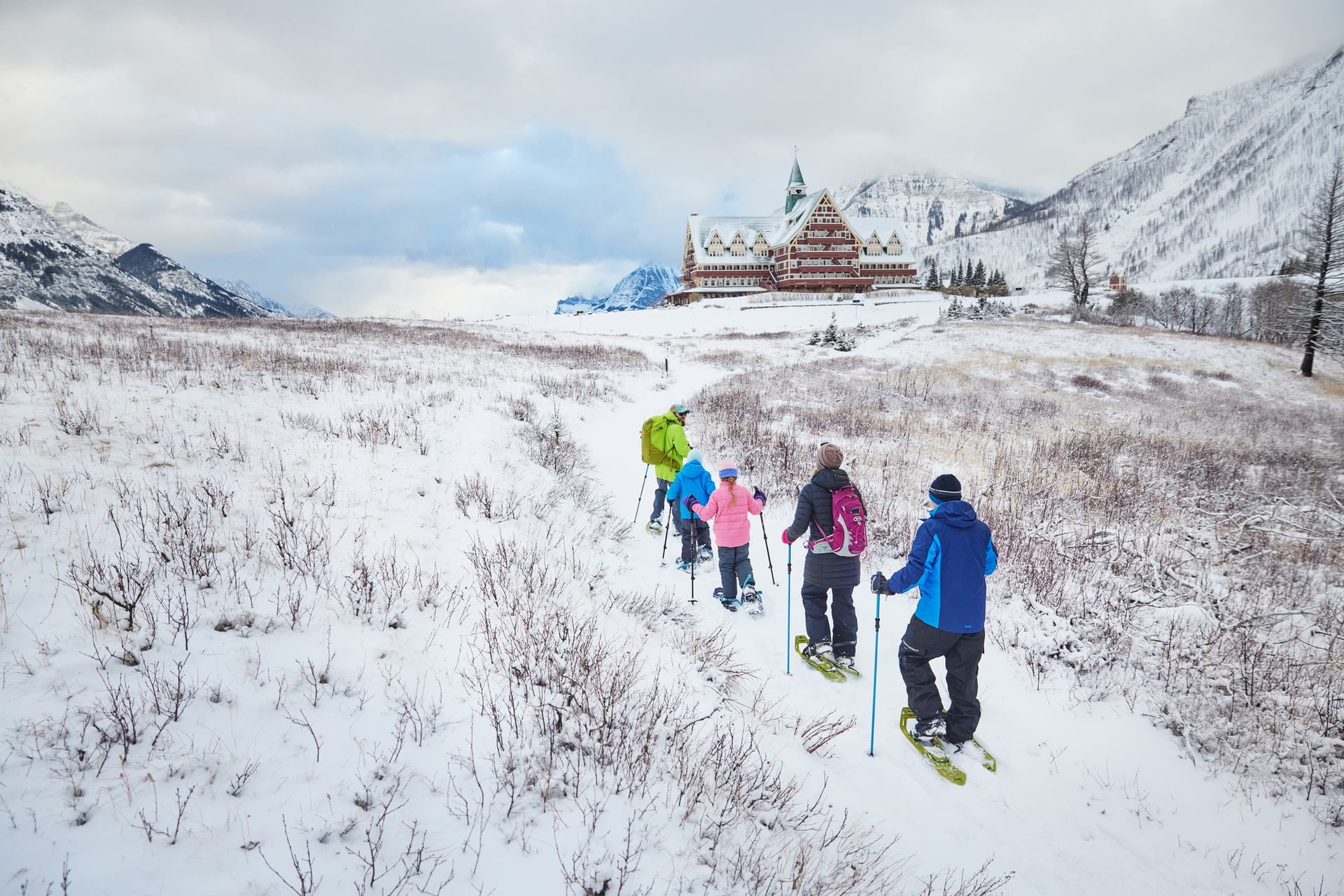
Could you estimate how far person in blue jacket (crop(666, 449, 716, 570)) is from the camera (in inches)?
275

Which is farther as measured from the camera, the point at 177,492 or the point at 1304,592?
the point at 1304,592

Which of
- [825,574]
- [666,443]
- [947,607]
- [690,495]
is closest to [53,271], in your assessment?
[666,443]

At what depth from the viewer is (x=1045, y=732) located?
16.0ft

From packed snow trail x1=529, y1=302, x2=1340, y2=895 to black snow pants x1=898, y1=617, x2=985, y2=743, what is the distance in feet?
1.14

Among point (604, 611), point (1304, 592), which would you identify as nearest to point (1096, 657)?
point (1304, 592)

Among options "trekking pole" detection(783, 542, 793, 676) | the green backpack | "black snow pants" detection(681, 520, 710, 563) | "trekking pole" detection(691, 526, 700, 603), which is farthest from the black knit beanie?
the green backpack

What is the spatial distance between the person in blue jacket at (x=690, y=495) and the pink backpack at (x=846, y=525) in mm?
1819

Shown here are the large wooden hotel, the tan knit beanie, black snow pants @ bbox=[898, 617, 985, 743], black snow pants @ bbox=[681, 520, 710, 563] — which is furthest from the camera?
the large wooden hotel

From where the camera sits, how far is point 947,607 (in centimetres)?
435

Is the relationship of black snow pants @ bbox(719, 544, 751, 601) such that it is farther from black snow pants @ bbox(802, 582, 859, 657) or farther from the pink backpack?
the pink backpack

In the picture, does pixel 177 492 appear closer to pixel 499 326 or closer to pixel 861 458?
pixel 861 458

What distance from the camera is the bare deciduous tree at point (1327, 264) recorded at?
2870cm

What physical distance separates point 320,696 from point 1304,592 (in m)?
11.3

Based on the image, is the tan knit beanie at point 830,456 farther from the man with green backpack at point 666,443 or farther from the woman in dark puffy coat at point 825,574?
the man with green backpack at point 666,443
